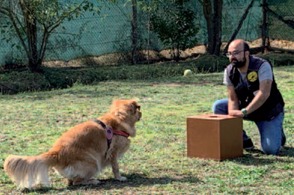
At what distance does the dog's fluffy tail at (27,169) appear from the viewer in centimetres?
545

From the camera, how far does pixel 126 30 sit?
56.3 ft

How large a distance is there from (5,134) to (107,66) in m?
8.14

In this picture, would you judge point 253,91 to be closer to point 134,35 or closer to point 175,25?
point 134,35

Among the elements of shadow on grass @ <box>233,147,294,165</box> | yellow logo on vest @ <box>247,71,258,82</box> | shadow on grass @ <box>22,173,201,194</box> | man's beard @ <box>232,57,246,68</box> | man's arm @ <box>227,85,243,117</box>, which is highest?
man's beard @ <box>232,57,246,68</box>

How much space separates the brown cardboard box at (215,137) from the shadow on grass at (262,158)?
112mm

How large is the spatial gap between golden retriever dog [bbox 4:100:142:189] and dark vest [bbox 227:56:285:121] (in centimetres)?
143

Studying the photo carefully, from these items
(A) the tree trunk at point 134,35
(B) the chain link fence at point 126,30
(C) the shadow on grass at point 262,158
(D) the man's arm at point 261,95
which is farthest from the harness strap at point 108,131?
(A) the tree trunk at point 134,35

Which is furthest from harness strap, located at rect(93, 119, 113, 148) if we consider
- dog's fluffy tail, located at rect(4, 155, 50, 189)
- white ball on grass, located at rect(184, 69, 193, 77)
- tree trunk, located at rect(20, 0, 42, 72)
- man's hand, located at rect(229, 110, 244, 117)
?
tree trunk, located at rect(20, 0, 42, 72)

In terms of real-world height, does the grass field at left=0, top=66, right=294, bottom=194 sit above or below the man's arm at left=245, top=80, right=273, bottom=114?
below

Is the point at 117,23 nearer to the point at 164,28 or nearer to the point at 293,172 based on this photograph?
the point at 164,28

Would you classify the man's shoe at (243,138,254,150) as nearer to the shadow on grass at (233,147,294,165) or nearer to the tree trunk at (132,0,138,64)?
the shadow on grass at (233,147,294,165)

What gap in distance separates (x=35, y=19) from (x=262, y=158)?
8830 mm

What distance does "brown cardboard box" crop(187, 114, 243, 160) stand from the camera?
21.7ft

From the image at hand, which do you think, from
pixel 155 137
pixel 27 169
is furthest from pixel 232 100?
pixel 27 169
